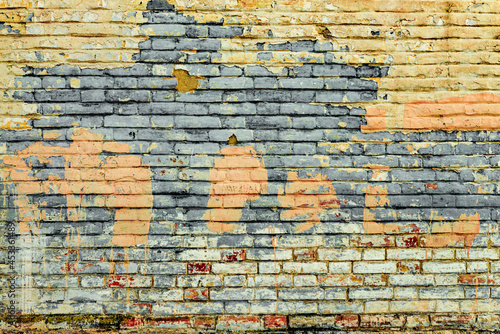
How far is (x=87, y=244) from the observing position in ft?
7.80

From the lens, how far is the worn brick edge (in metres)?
2.37

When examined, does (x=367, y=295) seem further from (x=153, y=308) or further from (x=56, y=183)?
(x=56, y=183)

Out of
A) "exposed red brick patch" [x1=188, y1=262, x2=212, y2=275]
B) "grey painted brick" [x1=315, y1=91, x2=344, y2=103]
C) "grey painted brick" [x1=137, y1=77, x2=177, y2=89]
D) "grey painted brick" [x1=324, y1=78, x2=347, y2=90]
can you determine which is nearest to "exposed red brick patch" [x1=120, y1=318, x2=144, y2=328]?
"exposed red brick patch" [x1=188, y1=262, x2=212, y2=275]

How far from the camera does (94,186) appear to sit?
238 centimetres

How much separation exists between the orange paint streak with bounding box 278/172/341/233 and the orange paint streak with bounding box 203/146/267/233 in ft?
0.64

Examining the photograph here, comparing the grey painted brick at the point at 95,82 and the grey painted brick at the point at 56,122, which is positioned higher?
the grey painted brick at the point at 95,82

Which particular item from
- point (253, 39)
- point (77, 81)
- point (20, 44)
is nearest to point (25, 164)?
point (77, 81)

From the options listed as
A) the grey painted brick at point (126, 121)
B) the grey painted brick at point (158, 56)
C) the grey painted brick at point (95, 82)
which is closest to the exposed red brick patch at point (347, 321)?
the grey painted brick at point (126, 121)

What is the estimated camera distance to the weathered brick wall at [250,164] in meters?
2.37

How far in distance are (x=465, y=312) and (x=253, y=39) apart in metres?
2.57

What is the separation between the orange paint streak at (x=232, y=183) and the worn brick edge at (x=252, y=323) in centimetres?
71

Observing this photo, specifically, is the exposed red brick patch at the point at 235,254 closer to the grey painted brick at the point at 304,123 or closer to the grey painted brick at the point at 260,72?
the grey painted brick at the point at 304,123

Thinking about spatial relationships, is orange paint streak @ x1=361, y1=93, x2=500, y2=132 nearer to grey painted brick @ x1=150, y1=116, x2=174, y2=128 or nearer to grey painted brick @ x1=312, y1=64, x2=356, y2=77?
grey painted brick @ x1=312, y1=64, x2=356, y2=77

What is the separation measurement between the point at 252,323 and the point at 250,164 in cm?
117
